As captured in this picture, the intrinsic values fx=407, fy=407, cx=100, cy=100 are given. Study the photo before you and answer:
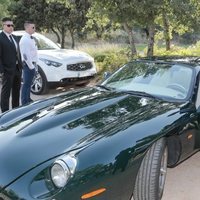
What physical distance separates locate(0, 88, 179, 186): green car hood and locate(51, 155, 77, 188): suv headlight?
6.4 inches

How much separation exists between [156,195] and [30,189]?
4.29ft

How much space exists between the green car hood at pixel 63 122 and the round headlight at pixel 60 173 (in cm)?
17

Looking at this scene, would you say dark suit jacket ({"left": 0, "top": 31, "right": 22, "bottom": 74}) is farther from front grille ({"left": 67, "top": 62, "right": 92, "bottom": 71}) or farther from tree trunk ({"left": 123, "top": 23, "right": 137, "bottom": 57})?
tree trunk ({"left": 123, "top": 23, "right": 137, "bottom": 57})

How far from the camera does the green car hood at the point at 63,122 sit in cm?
347

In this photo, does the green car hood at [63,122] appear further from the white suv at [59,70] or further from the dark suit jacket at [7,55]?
the white suv at [59,70]

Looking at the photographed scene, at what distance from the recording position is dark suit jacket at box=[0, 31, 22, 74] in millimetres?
7345

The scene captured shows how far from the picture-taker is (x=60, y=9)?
23.2 metres

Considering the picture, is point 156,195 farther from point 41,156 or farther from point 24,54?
point 24,54

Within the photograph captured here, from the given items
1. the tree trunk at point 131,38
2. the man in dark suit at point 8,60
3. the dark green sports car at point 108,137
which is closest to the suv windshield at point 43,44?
the tree trunk at point 131,38

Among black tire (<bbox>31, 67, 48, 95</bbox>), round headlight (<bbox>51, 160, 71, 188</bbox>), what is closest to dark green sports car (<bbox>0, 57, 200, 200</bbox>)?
round headlight (<bbox>51, 160, 71, 188</bbox>)

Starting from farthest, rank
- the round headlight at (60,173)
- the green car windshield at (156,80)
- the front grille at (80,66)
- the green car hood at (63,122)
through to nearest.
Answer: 1. the front grille at (80,66)
2. the green car windshield at (156,80)
3. the green car hood at (63,122)
4. the round headlight at (60,173)

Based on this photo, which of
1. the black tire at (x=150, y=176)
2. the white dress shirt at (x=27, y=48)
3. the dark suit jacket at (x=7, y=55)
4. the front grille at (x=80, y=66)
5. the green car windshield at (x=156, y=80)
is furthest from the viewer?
the front grille at (x=80, y=66)

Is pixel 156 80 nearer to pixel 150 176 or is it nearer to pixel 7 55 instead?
pixel 150 176

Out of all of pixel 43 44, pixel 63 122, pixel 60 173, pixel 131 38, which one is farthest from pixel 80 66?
pixel 60 173
